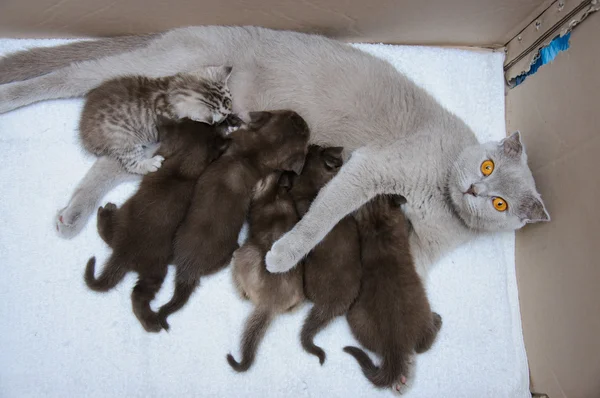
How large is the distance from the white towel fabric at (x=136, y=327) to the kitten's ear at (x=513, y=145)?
42 centimetres

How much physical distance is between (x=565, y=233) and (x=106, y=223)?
147 cm

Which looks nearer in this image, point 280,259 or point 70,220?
point 280,259

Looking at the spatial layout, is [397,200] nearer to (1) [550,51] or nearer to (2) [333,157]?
(2) [333,157]

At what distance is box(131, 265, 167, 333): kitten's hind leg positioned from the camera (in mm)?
1454

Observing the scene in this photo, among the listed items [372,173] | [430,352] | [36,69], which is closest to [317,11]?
[372,173]

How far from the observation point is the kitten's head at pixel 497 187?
1.48 metres

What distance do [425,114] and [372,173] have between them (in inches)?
11.7

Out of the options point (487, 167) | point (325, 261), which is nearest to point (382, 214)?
point (325, 261)

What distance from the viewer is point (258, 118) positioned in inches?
61.2

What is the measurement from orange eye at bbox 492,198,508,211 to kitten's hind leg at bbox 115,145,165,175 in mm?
1058

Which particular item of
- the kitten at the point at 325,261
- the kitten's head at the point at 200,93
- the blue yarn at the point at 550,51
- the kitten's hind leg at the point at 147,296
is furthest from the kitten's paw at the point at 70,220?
the blue yarn at the point at 550,51

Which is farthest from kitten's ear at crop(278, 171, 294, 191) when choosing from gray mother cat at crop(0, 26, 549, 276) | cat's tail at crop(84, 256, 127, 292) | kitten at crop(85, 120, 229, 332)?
cat's tail at crop(84, 256, 127, 292)

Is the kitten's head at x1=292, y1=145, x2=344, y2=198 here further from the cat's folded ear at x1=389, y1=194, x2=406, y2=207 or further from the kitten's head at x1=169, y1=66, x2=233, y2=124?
the kitten's head at x1=169, y1=66, x2=233, y2=124

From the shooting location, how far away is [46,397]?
4.99ft
